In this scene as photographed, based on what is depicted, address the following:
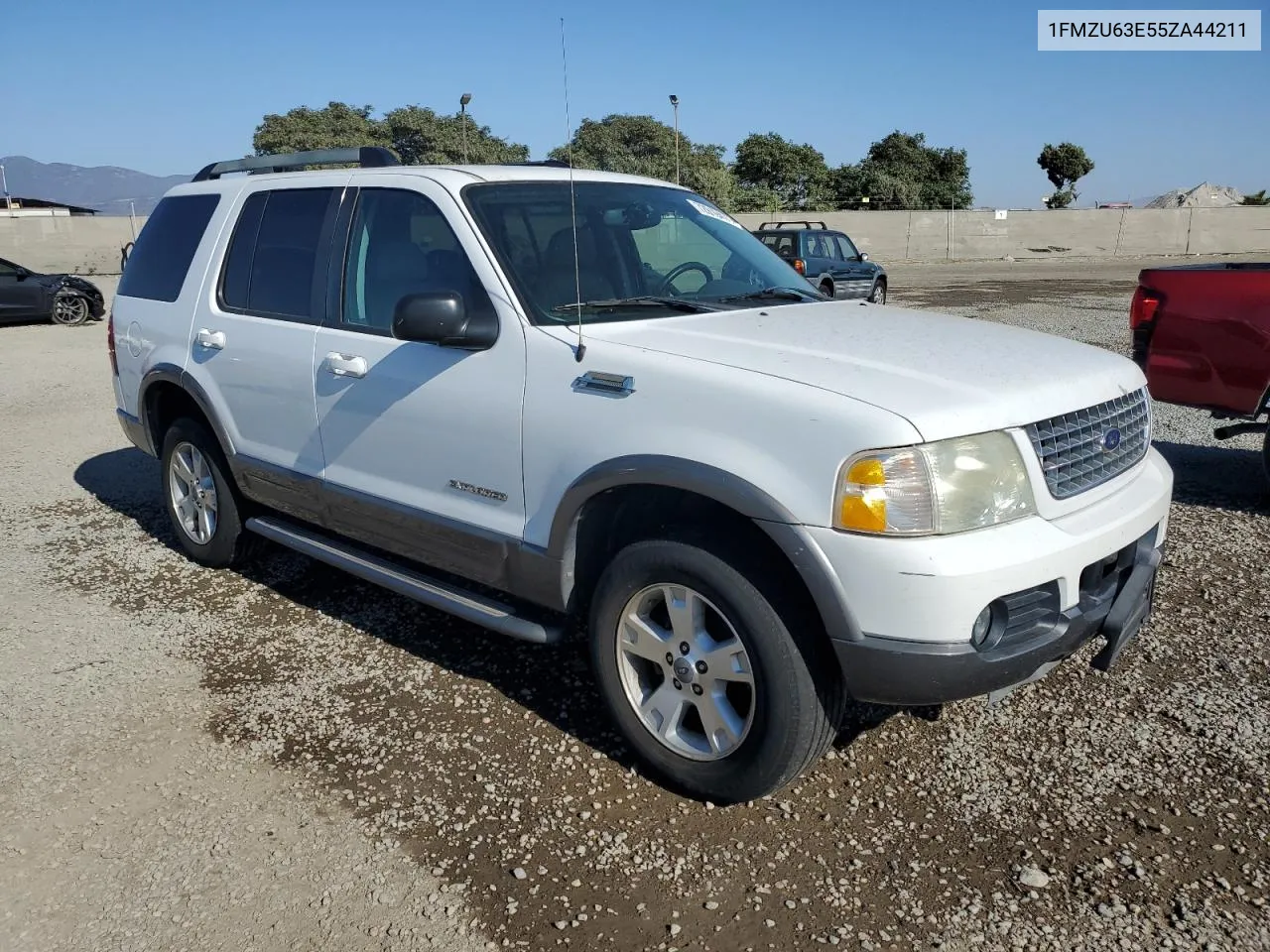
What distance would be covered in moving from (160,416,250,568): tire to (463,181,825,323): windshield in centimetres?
225

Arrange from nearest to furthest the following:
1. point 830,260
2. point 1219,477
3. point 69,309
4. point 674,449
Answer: point 674,449, point 1219,477, point 69,309, point 830,260

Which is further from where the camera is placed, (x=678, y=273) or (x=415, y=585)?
(x=678, y=273)

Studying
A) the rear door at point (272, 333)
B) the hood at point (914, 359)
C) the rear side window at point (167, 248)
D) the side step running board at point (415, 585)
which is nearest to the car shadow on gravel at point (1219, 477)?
the hood at point (914, 359)

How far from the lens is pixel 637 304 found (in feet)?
11.8

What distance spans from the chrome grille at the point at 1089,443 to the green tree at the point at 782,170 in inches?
2383

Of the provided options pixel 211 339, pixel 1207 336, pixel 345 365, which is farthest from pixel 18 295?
pixel 1207 336

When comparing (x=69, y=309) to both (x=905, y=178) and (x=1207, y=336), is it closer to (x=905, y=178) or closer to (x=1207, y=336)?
(x=1207, y=336)

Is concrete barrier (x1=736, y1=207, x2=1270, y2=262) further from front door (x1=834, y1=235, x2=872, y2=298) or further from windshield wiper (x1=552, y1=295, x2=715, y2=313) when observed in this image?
windshield wiper (x1=552, y1=295, x2=715, y2=313)

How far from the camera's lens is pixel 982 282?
27234mm

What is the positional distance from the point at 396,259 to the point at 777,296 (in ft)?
5.09

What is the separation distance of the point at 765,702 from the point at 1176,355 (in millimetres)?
4129

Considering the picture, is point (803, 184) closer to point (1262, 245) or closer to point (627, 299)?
point (1262, 245)

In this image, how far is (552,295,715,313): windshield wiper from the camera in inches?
137

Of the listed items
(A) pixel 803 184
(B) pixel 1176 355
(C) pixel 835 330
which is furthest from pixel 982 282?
(A) pixel 803 184
